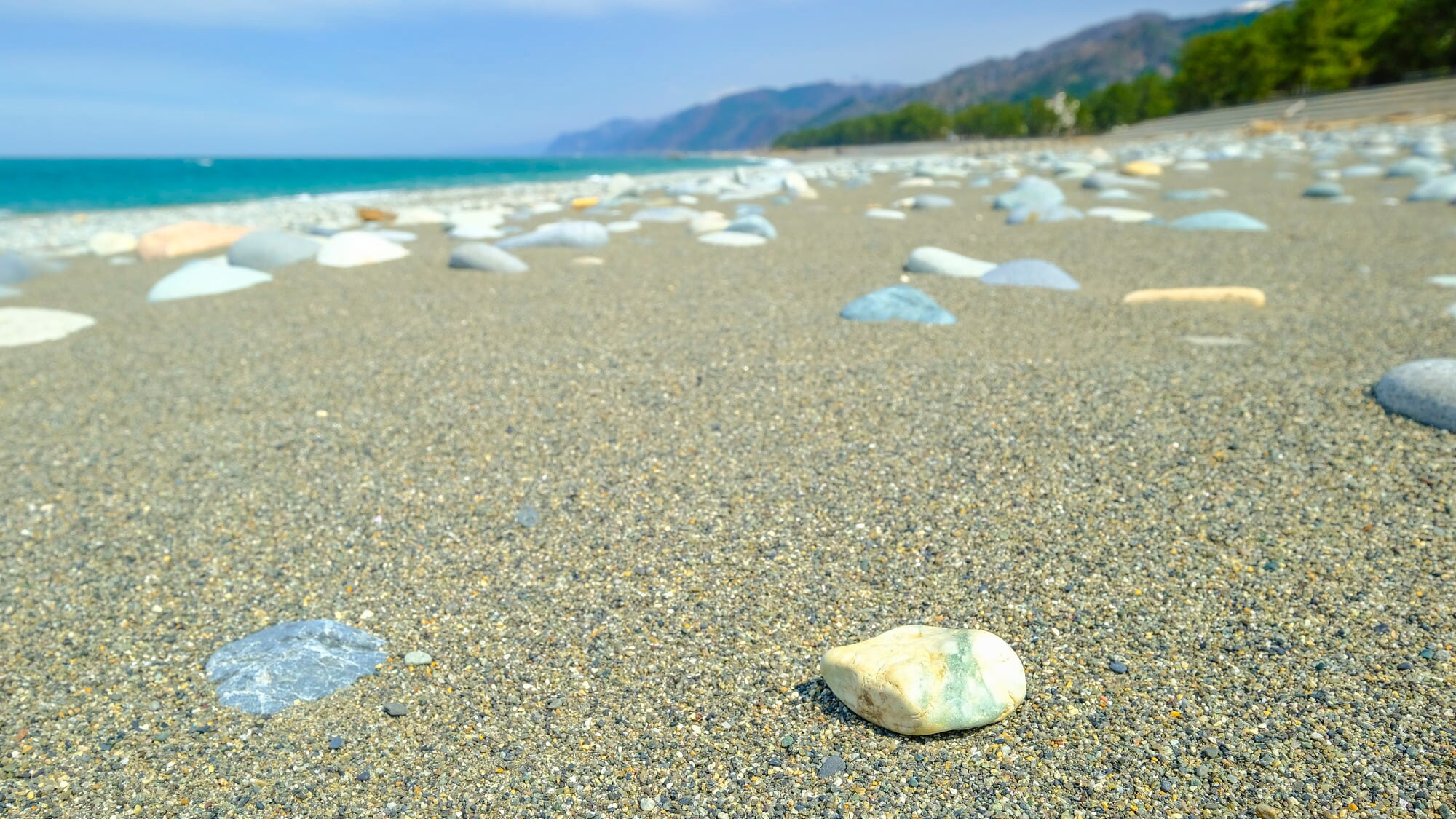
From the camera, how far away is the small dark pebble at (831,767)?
3.84 feet

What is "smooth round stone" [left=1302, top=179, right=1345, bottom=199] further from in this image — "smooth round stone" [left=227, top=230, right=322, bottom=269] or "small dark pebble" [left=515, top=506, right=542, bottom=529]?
Answer: "smooth round stone" [left=227, top=230, right=322, bottom=269]

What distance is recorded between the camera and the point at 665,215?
718 centimetres

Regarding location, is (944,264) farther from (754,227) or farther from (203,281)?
(203,281)

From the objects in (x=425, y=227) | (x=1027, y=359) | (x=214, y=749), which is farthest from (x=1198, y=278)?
(x=425, y=227)

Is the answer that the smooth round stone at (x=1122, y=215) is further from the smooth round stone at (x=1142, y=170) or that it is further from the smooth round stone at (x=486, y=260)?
the smooth round stone at (x=486, y=260)

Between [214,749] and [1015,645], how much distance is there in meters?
1.38

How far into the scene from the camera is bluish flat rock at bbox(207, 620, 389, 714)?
4.47 ft

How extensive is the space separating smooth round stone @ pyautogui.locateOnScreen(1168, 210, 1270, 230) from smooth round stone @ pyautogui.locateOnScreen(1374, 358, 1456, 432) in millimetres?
3484

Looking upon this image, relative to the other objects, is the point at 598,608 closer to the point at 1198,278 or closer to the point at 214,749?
the point at 214,749

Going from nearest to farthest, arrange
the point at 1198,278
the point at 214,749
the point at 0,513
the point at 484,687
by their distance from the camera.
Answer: the point at 214,749 → the point at 484,687 → the point at 0,513 → the point at 1198,278

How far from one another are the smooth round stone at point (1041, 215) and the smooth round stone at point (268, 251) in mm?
5120

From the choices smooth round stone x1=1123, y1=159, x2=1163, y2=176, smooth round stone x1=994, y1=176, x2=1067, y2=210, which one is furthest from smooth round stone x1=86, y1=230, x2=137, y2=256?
smooth round stone x1=1123, y1=159, x2=1163, y2=176

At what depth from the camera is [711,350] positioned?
297 cm

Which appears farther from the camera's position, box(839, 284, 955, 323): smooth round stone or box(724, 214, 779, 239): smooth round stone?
box(724, 214, 779, 239): smooth round stone
